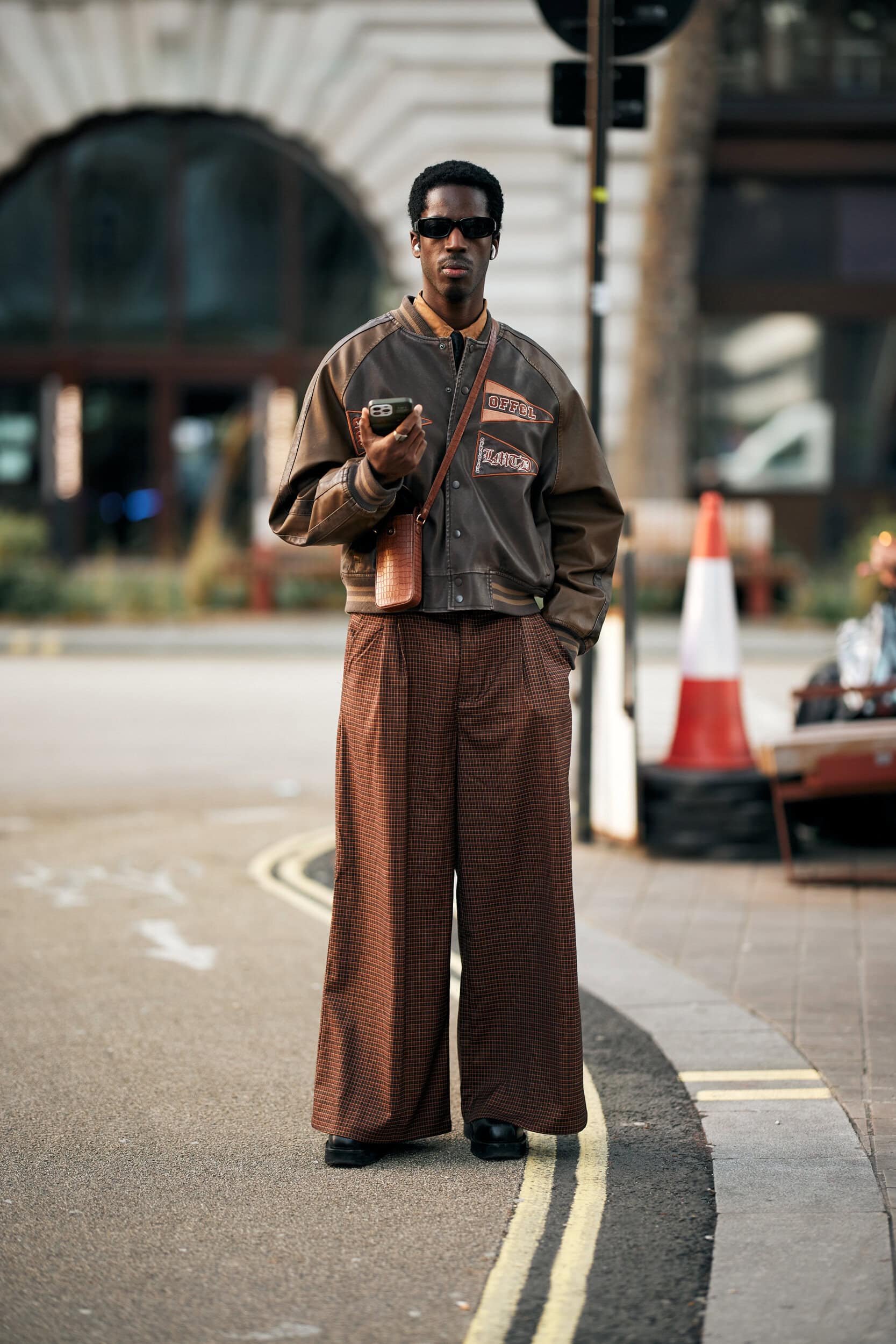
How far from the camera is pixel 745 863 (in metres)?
6.96

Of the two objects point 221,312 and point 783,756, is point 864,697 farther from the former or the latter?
point 221,312

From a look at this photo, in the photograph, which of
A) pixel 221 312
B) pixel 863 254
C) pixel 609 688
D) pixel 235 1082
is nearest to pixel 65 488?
pixel 221 312

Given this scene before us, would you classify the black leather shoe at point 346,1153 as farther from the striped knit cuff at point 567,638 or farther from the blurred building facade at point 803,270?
the blurred building facade at point 803,270

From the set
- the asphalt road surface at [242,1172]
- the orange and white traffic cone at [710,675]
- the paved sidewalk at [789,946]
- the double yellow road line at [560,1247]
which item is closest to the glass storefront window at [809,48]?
the orange and white traffic cone at [710,675]

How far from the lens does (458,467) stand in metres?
3.85

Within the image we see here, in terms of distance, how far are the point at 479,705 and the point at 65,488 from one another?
62.4 feet

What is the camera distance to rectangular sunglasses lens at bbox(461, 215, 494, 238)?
12.5 ft

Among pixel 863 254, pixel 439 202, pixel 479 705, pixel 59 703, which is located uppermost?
pixel 863 254

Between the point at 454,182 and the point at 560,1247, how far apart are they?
2094mm

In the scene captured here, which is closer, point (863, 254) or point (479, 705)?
point (479, 705)

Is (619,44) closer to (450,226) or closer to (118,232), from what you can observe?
(450,226)

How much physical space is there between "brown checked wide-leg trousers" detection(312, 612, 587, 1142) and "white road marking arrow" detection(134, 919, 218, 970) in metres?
1.81

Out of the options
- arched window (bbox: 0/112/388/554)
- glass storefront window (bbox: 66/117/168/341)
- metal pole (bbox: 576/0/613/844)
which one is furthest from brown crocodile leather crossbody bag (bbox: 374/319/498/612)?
glass storefront window (bbox: 66/117/168/341)

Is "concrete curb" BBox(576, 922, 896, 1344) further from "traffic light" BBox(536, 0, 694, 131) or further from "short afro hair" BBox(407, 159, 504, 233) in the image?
"traffic light" BBox(536, 0, 694, 131)
